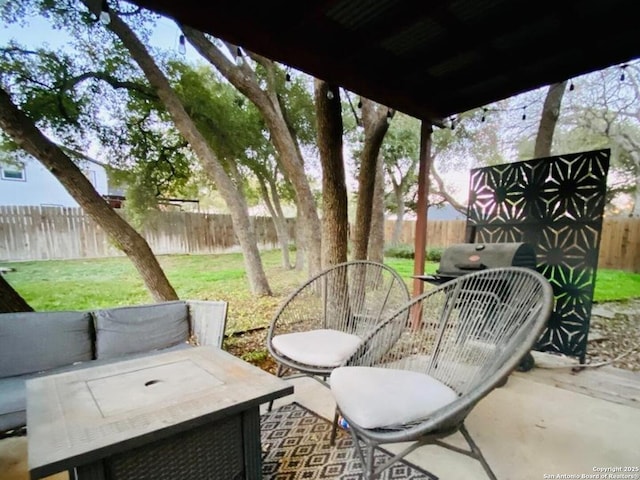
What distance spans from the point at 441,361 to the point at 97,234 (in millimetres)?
2735

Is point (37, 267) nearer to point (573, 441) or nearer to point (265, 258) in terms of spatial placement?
point (265, 258)

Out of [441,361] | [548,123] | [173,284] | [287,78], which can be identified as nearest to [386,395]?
[441,361]

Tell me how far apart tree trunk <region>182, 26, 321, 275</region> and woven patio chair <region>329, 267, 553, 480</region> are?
1923 millimetres

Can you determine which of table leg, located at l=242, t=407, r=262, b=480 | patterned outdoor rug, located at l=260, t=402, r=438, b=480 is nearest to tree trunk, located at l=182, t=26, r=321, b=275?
patterned outdoor rug, located at l=260, t=402, r=438, b=480

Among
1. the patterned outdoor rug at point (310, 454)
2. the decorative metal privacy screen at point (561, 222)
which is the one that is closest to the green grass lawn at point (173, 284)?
the decorative metal privacy screen at point (561, 222)

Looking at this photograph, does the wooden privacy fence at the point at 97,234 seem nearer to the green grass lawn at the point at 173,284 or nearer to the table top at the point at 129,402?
the green grass lawn at the point at 173,284

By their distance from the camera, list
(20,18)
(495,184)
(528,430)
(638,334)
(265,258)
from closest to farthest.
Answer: (528,430)
(20,18)
(495,184)
(638,334)
(265,258)

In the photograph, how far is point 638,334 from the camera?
317 cm

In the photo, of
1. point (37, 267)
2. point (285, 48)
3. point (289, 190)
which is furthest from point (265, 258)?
point (285, 48)

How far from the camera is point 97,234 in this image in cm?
254

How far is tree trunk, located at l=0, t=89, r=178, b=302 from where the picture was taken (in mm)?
2064

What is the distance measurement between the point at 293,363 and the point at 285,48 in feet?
5.71

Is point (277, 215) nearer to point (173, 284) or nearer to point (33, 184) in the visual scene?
point (173, 284)

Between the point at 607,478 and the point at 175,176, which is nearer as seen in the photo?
the point at 607,478
